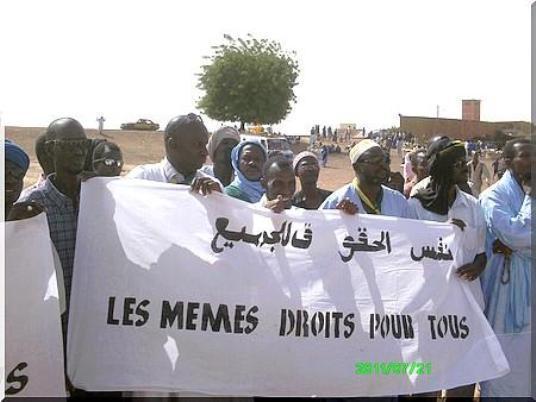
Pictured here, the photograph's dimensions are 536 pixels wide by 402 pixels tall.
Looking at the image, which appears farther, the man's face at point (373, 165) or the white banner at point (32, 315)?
the man's face at point (373, 165)

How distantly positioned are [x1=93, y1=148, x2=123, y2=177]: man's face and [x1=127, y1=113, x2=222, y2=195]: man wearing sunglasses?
24.5 inches

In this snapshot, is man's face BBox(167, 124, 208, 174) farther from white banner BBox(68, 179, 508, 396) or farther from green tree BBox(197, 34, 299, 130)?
green tree BBox(197, 34, 299, 130)

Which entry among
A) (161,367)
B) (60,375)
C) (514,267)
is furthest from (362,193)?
(60,375)

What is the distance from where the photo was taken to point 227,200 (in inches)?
146

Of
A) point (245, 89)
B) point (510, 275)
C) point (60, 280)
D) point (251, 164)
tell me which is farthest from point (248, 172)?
point (245, 89)

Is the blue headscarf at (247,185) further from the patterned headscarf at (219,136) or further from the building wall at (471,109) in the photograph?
the building wall at (471,109)

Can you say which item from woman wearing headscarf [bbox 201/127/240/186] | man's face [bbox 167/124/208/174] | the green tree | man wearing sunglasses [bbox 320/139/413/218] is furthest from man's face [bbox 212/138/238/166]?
the green tree

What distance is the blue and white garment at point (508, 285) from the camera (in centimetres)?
429

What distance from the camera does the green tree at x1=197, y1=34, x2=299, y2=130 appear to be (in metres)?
49.4

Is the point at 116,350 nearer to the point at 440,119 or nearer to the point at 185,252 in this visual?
the point at 185,252

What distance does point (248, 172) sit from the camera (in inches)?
185

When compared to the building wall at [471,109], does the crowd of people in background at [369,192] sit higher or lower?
lower

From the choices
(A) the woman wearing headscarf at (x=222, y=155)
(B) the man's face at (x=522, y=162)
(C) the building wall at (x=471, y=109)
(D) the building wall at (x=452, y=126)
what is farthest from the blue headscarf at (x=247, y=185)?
(C) the building wall at (x=471, y=109)

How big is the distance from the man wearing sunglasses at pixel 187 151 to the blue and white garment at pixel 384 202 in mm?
822
